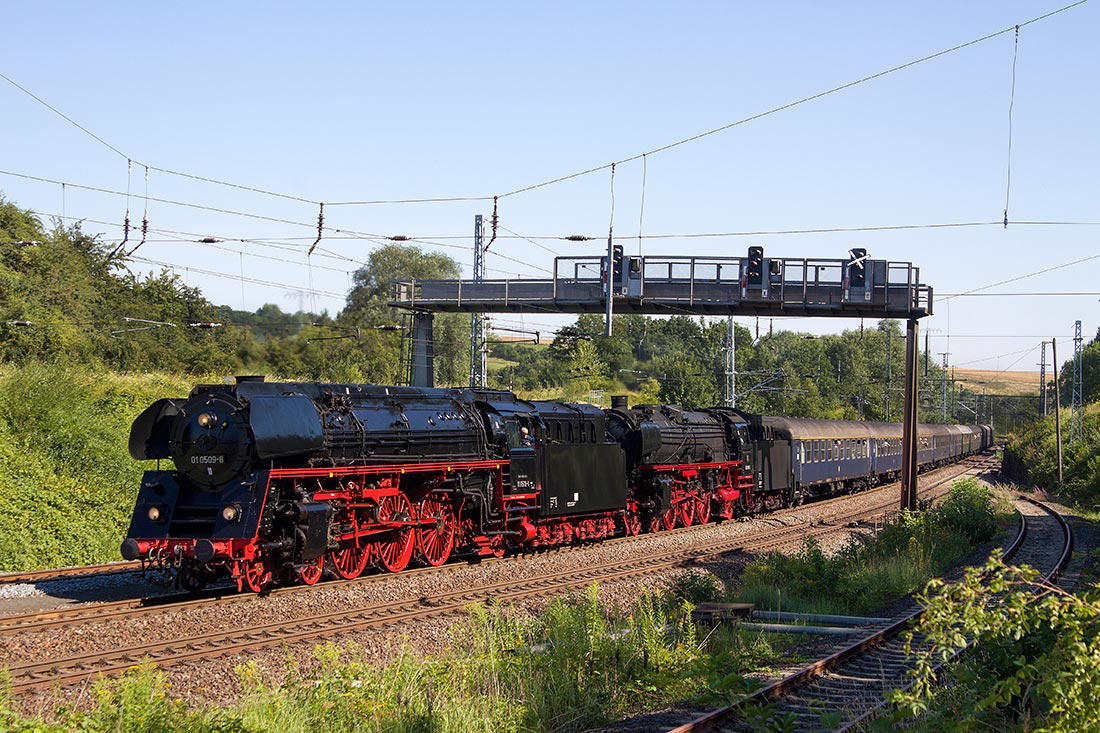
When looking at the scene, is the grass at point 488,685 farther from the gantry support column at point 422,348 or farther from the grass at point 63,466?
the gantry support column at point 422,348

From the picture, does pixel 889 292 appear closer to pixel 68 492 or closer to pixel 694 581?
pixel 694 581

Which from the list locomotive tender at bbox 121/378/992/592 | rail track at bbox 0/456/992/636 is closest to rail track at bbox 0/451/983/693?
rail track at bbox 0/456/992/636

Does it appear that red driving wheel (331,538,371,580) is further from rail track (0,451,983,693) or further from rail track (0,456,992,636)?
rail track (0,451,983,693)

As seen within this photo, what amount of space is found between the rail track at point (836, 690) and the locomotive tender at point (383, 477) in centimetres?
831

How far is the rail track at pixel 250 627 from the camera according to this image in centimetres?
1057

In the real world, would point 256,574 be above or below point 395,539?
below

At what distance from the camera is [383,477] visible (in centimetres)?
1733

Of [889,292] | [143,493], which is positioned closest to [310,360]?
[889,292]

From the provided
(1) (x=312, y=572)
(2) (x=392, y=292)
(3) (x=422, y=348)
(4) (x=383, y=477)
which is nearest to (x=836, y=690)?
(1) (x=312, y=572)

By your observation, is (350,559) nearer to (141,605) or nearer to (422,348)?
(141,605)

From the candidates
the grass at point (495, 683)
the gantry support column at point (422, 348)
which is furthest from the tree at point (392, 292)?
the grass at point (495, 683)

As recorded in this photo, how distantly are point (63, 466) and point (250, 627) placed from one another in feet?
43.1

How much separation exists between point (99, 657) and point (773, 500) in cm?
2745


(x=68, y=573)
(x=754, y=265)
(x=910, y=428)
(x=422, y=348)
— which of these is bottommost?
(x=68, y=573)
